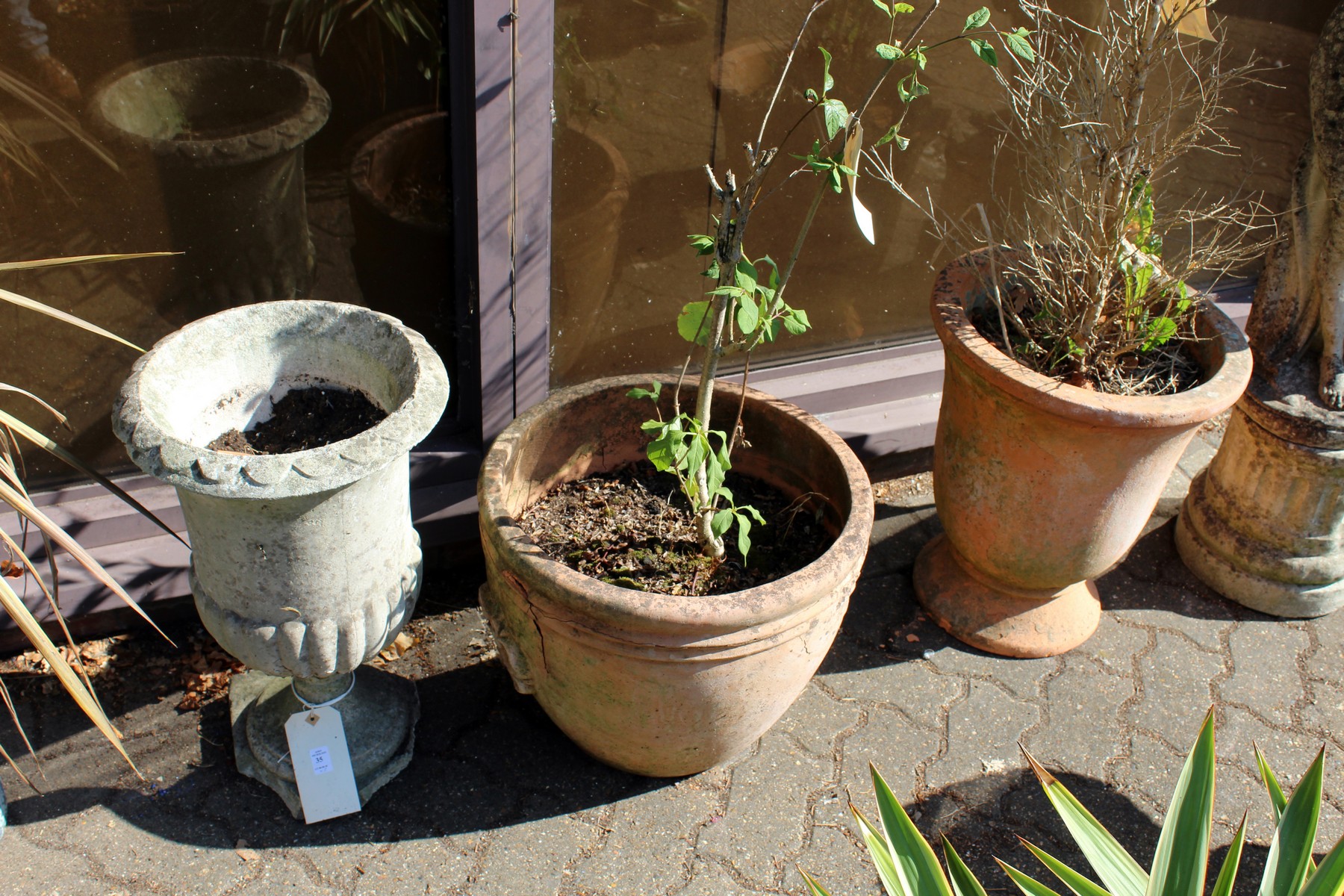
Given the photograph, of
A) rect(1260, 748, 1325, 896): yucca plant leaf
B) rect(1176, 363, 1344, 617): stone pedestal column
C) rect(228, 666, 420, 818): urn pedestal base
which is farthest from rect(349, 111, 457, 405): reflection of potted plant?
rect(1176, 363, 1344, 617): stone pedestal column

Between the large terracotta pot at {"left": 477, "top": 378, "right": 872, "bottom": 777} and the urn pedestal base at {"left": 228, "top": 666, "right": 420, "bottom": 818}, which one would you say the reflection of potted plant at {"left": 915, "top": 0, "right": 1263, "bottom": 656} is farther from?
the urn pedestal base at {"left": 228, "top": 666, "right": 420, "bottom": 818}

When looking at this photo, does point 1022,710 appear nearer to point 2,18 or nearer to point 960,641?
point 960,641

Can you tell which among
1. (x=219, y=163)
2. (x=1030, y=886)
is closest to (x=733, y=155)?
(x=219, y=163)

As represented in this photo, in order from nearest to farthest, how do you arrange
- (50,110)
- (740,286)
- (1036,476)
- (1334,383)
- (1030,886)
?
1. (1030,886)
2. (740,286)
3. (50,110)
4. (1036,476)
5. (1334,383)

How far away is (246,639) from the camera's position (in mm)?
2037

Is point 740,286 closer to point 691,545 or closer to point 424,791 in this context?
point 691,545

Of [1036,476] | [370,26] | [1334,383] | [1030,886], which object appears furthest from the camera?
[1334,383]

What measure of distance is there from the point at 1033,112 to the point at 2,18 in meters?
2.43

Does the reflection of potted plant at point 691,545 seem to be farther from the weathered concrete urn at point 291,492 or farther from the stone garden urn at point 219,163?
the stone garden urn at point 219,163

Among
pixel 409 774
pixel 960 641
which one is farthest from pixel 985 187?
pixel 409 774

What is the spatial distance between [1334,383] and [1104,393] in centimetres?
83

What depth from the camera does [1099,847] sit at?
1702mm

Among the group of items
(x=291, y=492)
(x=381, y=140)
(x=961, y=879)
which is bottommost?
(x=961, y=879)

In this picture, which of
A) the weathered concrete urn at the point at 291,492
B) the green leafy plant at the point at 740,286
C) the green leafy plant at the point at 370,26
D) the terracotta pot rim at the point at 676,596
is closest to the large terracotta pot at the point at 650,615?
the terracotta pot rim at the point at 676,596
